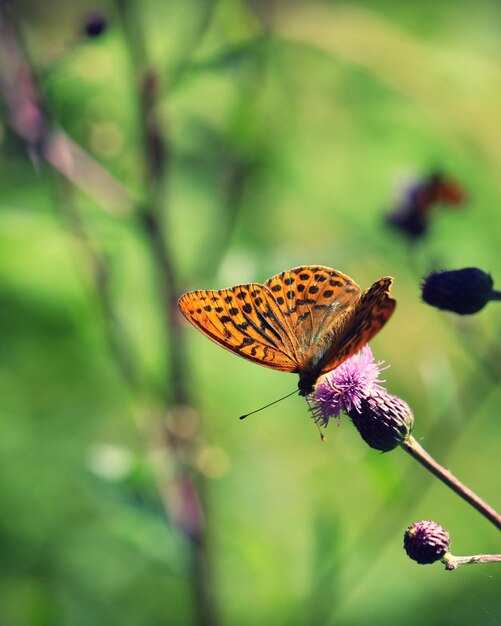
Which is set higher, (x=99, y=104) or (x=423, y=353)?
(x=99, y=104)

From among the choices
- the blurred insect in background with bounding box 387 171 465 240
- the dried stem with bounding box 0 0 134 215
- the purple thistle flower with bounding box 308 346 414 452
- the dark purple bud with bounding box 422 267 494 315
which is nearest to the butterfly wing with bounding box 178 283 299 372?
the purple thistle flower with bounding box 308 346 414 452

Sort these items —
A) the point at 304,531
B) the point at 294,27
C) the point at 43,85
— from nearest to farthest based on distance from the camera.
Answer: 1. the point at 43,85
2. the point at 304,531
3. the point at 294,27

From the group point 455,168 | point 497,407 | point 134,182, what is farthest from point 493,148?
point 134,182

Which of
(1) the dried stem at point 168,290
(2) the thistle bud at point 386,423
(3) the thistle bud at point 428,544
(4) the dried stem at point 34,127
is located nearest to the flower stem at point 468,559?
(3) the thistle bud at point 428,544

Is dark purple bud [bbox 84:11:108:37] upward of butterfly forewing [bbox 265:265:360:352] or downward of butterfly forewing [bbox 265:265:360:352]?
upward

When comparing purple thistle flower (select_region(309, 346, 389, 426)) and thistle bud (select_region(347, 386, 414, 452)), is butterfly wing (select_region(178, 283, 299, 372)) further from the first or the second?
thistle bud (select_region(347, 386, 414, 452))

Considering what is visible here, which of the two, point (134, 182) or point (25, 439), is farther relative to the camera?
point (25, 439)

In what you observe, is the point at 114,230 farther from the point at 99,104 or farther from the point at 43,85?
the point at 99,104
